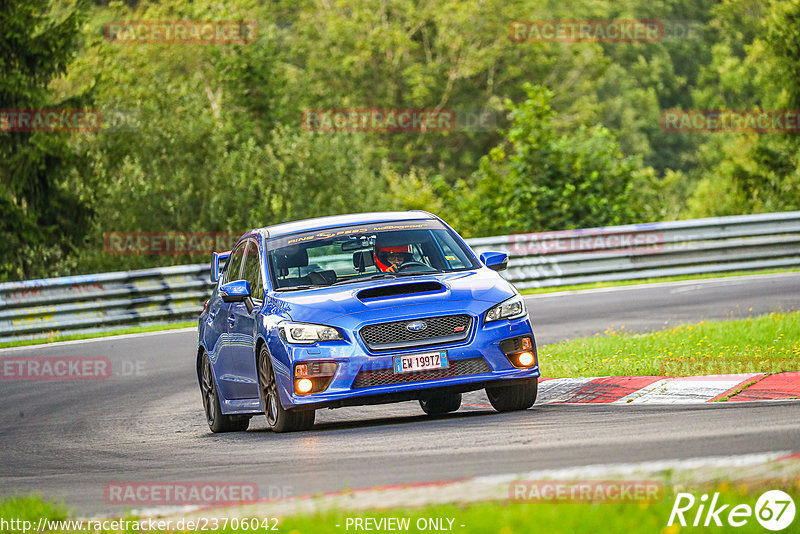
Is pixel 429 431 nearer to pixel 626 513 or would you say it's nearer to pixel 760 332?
pixel 626 513

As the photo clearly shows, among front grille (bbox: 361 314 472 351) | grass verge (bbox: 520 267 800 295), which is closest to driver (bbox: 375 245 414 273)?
front grille (bbox: 361 314 472 351)

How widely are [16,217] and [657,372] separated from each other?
22347 millimetres

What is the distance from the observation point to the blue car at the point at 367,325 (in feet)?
33.0

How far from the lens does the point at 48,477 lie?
9391 millimetres

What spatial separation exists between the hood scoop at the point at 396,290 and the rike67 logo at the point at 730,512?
473 cm

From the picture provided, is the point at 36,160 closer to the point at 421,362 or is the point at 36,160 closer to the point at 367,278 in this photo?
the point at 367,278

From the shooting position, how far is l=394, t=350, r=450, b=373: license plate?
10023 millimetres

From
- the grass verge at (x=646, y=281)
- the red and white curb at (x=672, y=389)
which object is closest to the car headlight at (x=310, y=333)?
the red and white curb at (x=672, y=389)

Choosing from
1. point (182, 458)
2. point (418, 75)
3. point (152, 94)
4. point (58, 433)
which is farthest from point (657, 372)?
point (418, 75)

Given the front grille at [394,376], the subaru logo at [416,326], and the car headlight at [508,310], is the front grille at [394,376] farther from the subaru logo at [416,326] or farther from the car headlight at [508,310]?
the car headlight at [508,310]

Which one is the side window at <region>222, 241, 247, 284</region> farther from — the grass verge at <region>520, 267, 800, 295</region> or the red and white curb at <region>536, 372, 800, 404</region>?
the grass verge at <region>520, 267, 800, 295</region>

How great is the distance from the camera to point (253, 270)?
38.6ft

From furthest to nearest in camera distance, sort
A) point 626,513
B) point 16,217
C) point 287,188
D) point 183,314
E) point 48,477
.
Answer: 1. point 287,188
2. point 16,217
3. point 183,314
4. point 48,477
5. point 626,513

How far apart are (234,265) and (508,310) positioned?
339 centimetres
